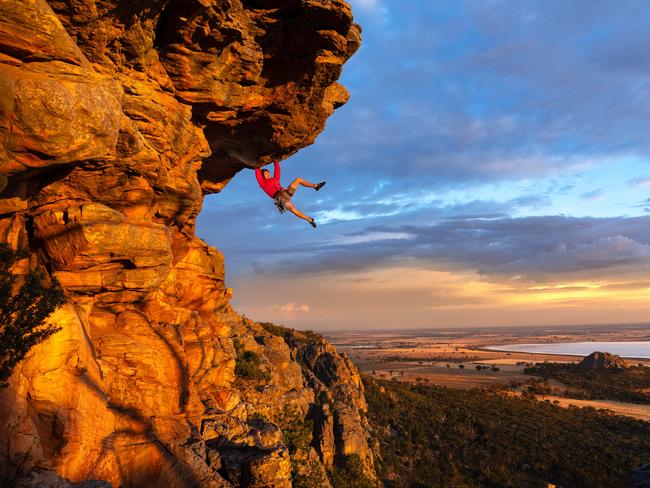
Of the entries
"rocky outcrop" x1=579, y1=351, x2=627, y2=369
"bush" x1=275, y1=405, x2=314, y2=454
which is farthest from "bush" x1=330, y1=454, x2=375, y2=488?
"rocky outcrop" x1=579, y1=351, x2=627, y2=369

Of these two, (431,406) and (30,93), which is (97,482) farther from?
(431,406)

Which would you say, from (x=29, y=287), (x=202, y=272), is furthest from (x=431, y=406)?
(x=29, y=287)

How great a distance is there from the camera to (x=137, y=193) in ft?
44.0

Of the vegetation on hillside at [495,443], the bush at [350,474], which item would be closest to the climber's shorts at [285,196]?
the bush at [350,474]

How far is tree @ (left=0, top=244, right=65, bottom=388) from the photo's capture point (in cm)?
865

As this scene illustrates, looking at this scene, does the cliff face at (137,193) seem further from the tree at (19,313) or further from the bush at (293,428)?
the bush at (293,428)

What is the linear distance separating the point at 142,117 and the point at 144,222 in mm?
3428

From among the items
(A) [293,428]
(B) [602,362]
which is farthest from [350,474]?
(B) [602,362]

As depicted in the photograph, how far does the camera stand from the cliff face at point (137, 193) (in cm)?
892

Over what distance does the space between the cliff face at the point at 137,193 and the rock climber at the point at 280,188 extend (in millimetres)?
1262

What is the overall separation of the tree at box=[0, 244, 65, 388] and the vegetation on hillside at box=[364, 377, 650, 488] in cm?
3112

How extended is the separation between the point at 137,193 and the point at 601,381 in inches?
4028

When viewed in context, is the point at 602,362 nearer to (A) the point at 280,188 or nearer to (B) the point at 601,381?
(B) the point at 601,381

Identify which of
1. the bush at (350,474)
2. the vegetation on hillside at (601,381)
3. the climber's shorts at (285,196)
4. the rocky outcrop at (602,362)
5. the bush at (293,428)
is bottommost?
the vegetation on hillside at (601,381)
